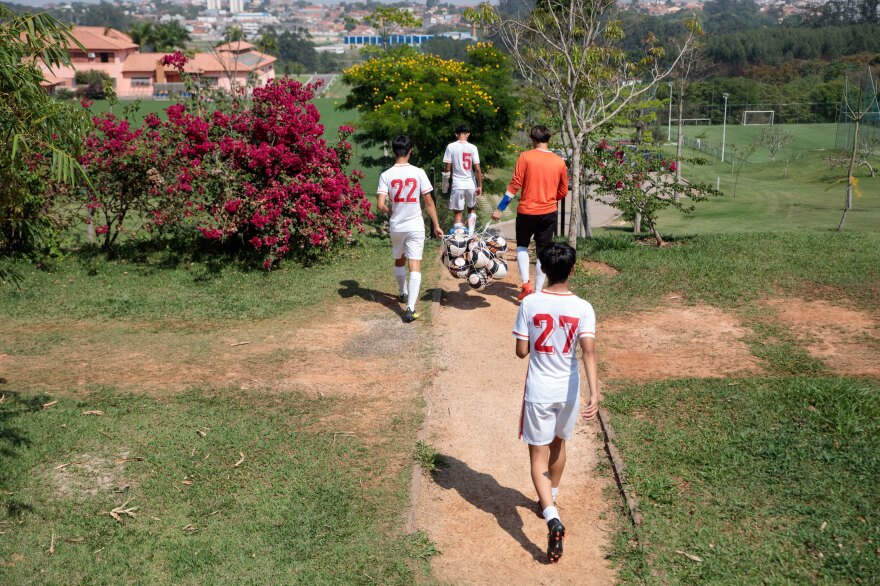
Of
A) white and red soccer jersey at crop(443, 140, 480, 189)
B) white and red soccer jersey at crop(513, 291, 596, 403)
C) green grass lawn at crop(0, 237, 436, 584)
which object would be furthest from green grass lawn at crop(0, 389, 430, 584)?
white and red soccer jersey at crop(443, 140, 480, 189)

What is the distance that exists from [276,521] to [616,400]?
10.4 ft

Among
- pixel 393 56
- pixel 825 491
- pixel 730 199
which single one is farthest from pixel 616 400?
pixel 730 199

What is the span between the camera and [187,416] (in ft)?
23.8

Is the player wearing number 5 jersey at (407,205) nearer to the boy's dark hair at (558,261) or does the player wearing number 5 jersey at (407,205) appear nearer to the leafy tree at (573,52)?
the leafy tree at (573,52)

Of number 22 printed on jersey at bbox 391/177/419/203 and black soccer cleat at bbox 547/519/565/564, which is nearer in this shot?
black soccer cleat at bbox 547/519/565/564

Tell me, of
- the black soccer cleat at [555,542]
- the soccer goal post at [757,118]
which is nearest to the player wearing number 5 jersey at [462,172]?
the black soccer cleat at [555,542]

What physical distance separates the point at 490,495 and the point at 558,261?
6.44 feet

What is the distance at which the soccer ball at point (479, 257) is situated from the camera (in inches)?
371

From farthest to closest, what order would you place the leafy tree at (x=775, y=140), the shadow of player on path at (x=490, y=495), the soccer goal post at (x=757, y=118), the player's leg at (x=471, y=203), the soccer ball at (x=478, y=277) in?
the soccer goal post at (x=757, y=118), the leafy tree at (x=775, y=140), the player's leg at (x=471, y=203), the soccer ball at (x=478, y=277), the shadow of player on path at (x=490, y=495)

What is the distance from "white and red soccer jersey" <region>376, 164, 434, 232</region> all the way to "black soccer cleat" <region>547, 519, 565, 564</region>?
476cm

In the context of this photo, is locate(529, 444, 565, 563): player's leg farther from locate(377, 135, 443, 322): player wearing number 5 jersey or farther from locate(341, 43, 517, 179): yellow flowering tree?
locate(341, 43, 517, 179): yellow flowering tree

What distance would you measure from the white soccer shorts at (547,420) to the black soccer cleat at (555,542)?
0.52 metres

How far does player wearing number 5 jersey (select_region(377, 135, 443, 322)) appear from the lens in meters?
9.14

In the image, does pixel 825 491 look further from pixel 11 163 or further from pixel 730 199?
pixel 730 199
